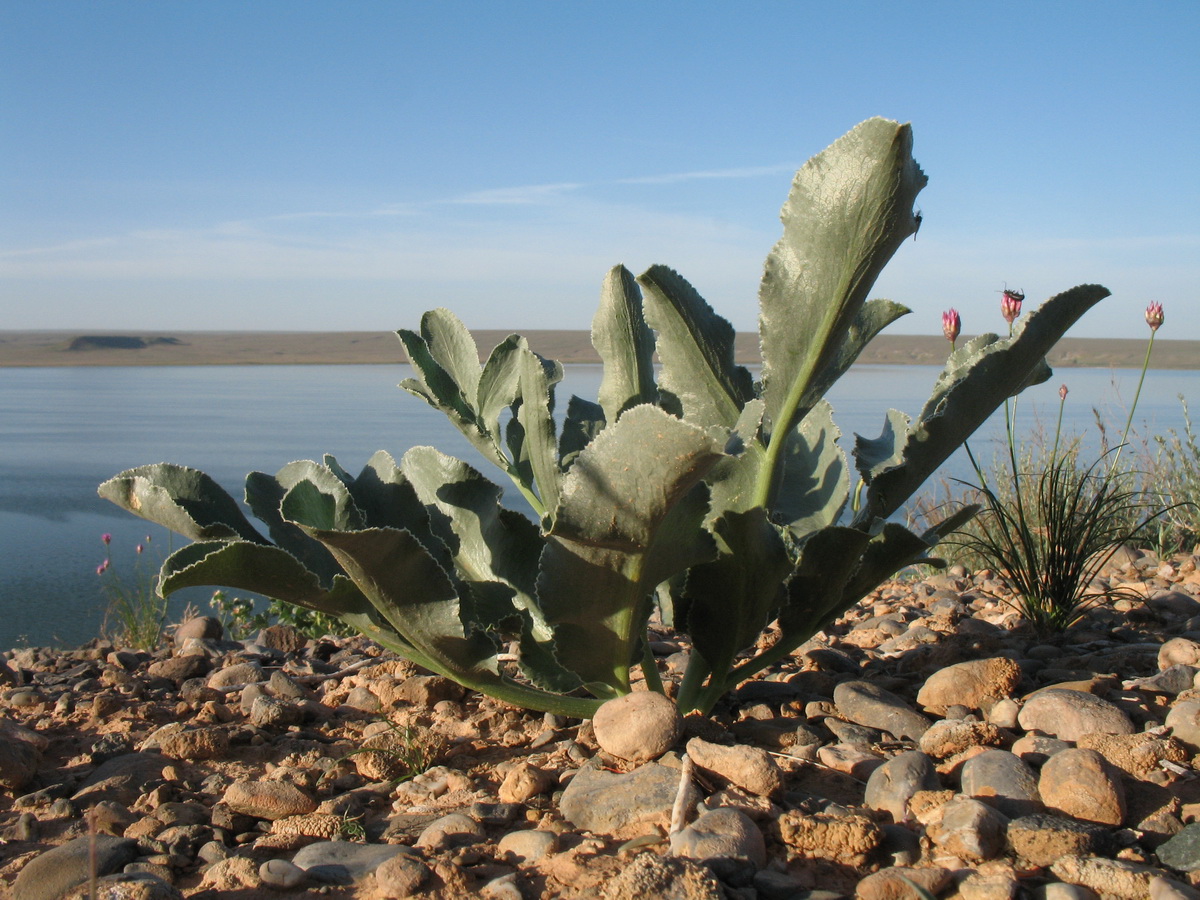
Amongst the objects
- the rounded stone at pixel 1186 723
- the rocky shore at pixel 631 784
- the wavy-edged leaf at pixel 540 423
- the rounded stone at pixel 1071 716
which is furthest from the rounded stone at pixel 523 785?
the rounded stone at pixel 1186 723

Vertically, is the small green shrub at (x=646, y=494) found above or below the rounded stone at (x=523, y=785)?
above

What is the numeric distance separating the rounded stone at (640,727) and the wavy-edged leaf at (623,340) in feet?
1.93

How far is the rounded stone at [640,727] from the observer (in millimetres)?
1605

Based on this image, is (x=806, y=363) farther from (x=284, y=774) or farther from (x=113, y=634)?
(x=113, y=634)

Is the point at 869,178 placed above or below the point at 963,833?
above

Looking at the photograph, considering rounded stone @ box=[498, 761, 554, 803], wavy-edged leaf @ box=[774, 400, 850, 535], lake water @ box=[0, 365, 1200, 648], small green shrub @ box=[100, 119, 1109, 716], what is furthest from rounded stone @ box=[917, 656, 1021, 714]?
lake water @ box=[0, 365, 1200, 648]

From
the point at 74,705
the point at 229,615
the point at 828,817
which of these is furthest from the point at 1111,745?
the point at 229,615

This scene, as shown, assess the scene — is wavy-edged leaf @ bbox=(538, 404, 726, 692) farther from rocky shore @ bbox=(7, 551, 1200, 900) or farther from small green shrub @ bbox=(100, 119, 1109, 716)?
rocky shore @ bbox=(7, 551, 1200, 900)

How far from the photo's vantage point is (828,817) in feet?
4.45

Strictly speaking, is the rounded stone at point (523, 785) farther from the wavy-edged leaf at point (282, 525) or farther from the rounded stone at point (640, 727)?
the wavy-edged leaf at point (282, 525)

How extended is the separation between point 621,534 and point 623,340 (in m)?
0.65

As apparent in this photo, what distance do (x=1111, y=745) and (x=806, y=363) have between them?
798mm


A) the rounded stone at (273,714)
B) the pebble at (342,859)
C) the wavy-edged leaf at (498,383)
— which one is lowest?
the rounded stone at (273,714)

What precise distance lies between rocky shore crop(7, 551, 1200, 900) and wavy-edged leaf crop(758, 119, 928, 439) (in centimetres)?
61
